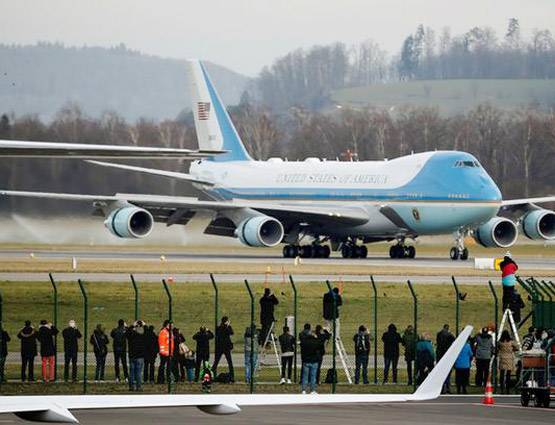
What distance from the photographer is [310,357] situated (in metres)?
28.3

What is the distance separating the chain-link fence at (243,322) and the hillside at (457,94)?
50.0 meters

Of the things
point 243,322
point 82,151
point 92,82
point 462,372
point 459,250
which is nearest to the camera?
point 82,151

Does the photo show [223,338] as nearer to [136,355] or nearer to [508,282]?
[136,355]

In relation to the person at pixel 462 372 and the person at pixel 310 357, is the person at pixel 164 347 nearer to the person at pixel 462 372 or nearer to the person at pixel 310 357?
the person at pixel 310 357

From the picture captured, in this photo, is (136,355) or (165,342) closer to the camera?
(136,355)

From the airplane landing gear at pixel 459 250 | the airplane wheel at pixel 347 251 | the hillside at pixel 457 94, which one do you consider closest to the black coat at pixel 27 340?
the airplane landing gear at pixel 459 250

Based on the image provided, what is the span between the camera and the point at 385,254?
67.6 meters

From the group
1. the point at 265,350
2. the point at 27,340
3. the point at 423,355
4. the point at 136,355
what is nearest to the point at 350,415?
the point at 423,355

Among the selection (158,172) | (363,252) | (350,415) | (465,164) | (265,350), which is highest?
(465,164)

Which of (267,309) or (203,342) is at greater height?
(267,309)

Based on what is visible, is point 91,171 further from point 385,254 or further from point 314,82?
point 314,82

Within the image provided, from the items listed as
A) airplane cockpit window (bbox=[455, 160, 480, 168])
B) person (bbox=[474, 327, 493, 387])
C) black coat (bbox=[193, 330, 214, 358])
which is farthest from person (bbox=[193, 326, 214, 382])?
airplane cockpit window (bbox=[455, 160, 480, 168])

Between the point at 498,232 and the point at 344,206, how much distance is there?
605 centimetres

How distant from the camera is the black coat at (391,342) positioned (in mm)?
30016
